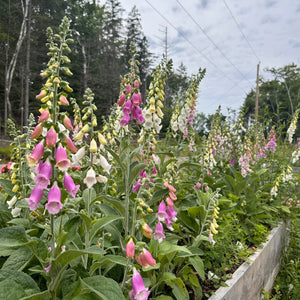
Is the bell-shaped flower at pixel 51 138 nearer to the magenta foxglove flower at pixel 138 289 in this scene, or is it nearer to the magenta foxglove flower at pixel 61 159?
the magenta foxglove flower at pixel 61 159

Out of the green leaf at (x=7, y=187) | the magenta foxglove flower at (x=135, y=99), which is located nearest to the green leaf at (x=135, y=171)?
the magenta foxglove flower at (x=135, y=99)

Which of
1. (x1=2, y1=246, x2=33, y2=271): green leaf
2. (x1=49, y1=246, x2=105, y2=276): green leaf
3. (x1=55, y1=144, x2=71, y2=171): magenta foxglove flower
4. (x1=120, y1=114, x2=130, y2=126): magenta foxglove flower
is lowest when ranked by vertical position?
(x1=2, y1=246, x2=33, y2=271): green leaf

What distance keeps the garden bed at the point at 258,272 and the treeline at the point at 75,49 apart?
18680 millimetres

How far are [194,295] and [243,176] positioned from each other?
106 inches

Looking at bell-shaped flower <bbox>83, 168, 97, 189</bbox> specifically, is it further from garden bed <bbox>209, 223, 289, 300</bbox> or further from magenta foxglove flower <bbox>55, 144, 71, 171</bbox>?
garden bed <bbox>209, 223, 289, 300</bbox>

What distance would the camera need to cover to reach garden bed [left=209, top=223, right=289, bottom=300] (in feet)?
7.99

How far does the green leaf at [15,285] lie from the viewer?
110 centimetres

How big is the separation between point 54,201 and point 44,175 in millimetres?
122

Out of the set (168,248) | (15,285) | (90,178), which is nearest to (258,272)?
(168,248)

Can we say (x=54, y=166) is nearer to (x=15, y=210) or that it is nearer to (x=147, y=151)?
(x=15, y=210)

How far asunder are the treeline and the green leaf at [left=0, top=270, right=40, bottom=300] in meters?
20.3

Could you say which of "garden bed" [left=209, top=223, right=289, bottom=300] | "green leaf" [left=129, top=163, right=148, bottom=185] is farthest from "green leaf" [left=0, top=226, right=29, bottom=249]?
"garden bed" [left=209, top=223, right=289, bottom=300]

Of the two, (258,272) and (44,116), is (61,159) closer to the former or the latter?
(44,116)

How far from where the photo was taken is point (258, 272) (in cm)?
325
